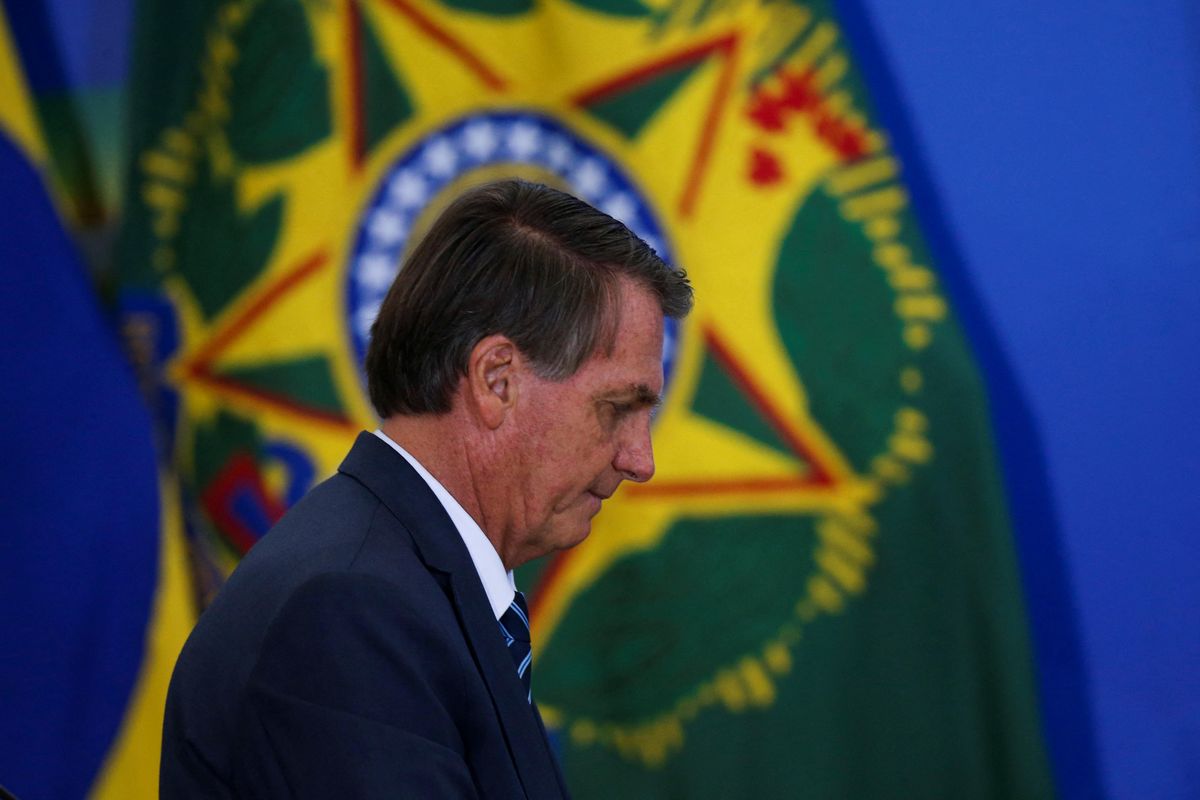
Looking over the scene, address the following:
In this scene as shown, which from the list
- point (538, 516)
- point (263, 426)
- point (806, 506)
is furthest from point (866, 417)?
point (538, 516)

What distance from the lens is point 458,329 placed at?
0.98 metres

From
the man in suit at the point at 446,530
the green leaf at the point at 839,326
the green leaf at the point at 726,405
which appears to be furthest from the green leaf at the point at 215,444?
the man in suit at the point at 446,530

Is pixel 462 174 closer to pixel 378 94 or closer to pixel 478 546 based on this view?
pixel 378 94

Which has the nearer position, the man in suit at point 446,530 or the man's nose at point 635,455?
the man in suit at point 446,530

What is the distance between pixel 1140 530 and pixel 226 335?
153 cm

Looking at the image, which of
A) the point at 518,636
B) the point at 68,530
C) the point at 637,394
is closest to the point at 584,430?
the point at 637,394

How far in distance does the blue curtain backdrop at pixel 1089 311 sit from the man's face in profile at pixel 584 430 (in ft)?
4.35

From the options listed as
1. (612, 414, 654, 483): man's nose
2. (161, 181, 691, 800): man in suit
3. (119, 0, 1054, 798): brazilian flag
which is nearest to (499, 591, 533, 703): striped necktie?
(161, 181, 691, 800): man in suit

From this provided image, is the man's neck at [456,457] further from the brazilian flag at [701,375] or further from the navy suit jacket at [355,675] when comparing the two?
the brazilian flag at [701,375]

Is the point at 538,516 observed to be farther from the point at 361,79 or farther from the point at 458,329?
the point at 361,79

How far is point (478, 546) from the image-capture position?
39.8 inches

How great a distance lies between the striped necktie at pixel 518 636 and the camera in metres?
1.01

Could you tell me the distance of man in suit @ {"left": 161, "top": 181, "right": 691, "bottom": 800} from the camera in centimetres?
80

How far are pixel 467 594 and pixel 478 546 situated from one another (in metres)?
0.08
